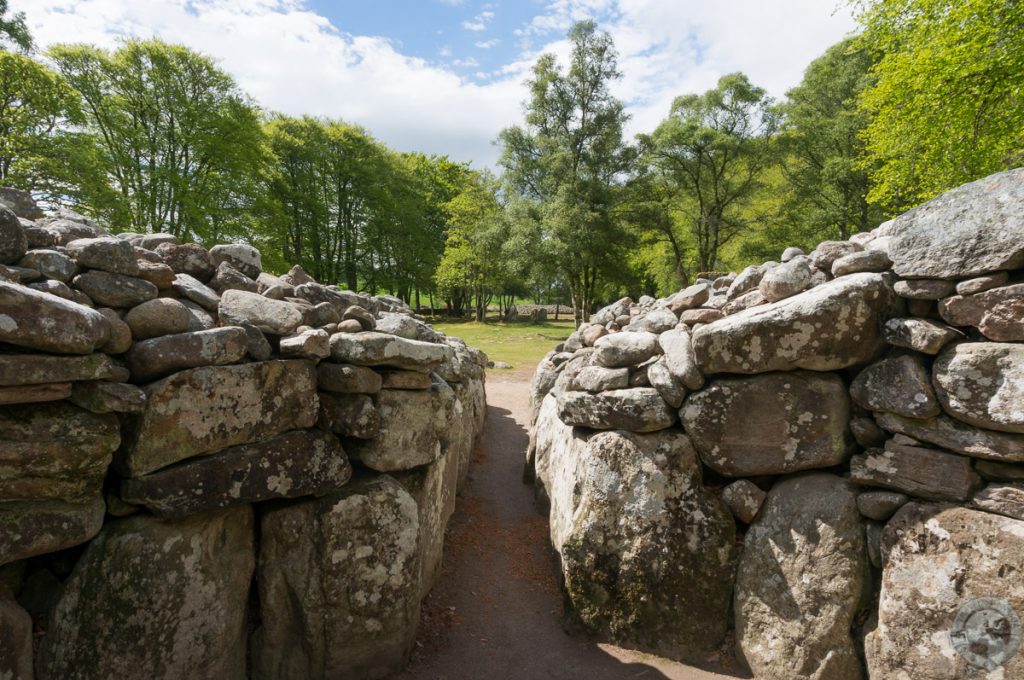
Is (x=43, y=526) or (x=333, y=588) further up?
(x=43, y=526)

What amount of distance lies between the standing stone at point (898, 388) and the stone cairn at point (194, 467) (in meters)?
5.02

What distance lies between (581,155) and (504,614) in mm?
29145

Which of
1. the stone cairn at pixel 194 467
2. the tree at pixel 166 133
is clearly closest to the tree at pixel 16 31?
the tree at pixel 166 133

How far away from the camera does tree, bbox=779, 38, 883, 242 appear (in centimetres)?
2484

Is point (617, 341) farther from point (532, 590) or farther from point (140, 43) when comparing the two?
point (140, 43)

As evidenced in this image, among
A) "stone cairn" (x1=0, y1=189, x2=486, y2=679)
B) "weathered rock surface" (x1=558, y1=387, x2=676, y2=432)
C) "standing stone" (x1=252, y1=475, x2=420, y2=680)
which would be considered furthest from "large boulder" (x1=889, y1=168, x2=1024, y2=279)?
"standing stone" (x1=252, y1=475, x2=420, y2=680)

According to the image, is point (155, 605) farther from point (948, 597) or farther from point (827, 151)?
point (827, 151)

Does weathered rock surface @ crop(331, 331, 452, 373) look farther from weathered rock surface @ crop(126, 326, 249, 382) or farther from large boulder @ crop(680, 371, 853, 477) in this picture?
large boulder @ crop(680, 371, 853, 477)

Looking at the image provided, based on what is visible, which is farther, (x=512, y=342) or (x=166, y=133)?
(x=512, y=342)

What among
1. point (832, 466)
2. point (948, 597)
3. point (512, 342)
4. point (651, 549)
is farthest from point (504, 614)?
point (512, 342)

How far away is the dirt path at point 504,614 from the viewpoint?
Answer: 19.2 ft

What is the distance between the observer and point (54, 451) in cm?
412

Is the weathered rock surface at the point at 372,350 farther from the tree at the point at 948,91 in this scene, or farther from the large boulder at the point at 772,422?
the tree at the point at 948,91

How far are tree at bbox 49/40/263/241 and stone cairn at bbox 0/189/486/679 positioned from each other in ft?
70.2
